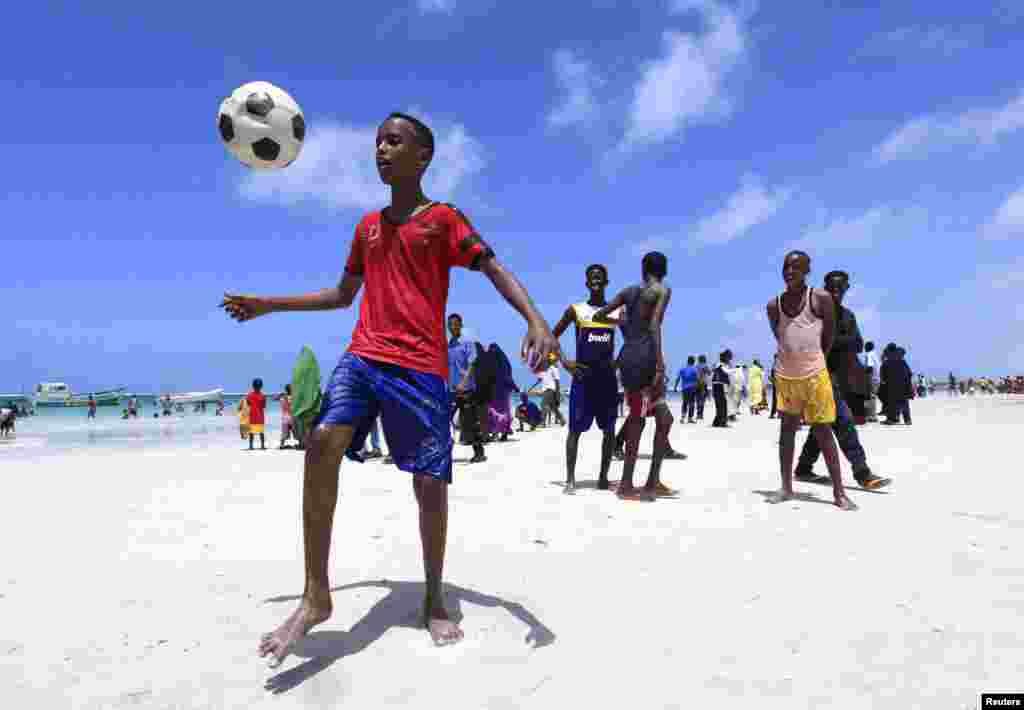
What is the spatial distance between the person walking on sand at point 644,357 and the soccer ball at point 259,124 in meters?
3.43

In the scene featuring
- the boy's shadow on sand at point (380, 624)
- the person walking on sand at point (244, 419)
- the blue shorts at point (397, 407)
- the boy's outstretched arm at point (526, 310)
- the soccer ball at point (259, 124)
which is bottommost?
the boy's shadow on sand at point (380, 624)

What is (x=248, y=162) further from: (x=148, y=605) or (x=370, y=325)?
(x=148, y=605)

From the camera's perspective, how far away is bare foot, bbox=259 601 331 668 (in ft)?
8.39

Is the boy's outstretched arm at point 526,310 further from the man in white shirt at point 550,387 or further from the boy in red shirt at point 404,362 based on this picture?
the man in white shirt at point 550,387

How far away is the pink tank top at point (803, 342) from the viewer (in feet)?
19.3

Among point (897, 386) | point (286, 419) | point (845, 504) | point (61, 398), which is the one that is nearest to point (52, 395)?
point (61, 398)

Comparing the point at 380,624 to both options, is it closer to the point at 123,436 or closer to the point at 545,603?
the point at 545,603

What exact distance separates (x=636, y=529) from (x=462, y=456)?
6245 mm

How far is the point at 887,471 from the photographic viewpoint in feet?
25.8

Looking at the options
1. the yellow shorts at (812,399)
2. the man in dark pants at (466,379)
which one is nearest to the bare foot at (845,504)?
the yellow shorts at (812,399)

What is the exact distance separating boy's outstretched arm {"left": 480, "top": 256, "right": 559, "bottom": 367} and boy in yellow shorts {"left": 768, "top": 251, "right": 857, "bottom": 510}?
381 cm

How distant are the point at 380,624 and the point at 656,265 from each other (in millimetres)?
4195

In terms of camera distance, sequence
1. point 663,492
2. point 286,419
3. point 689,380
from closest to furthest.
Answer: point 663,492 < point 286,419 < point 689,380

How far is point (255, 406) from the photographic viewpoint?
15000mm
